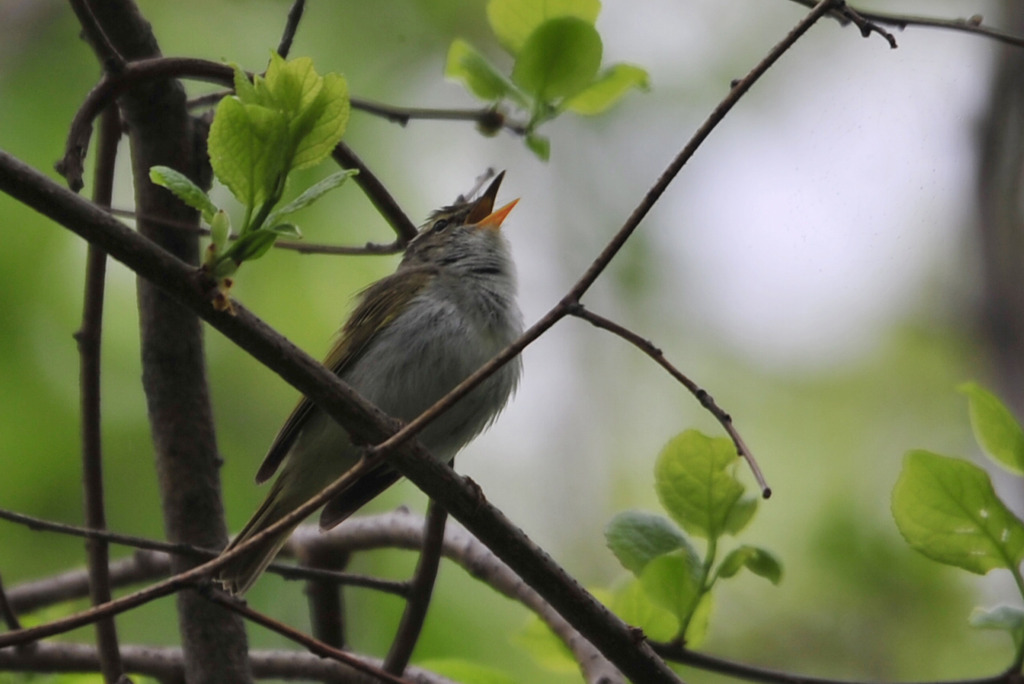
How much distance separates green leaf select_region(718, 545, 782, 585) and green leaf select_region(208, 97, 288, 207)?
111cm

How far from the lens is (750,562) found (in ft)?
6.87

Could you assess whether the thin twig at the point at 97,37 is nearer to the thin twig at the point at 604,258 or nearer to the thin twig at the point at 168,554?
the thin twig at the point at 168,554

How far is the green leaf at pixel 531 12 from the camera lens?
91.2 inches

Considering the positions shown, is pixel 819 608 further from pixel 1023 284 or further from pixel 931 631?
pixel 1023 284

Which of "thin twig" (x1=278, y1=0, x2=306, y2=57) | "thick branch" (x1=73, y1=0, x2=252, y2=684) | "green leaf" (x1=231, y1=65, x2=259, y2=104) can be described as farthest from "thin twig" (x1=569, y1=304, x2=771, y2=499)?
"thick branch" (x1=73, y1=0, x2=252, y2=684)

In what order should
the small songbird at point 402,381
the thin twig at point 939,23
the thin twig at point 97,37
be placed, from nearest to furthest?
the thin twig at point 939,23, the thin twig at point 97,37, the small songbird at point 402,381

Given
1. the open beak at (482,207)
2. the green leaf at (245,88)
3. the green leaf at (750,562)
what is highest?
the open beak at (482,207)

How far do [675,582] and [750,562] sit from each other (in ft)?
0.49

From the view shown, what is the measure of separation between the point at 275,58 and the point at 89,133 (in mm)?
736

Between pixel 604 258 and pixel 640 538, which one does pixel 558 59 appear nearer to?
pixel 604 258

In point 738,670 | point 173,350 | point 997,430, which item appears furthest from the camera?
point 173,350

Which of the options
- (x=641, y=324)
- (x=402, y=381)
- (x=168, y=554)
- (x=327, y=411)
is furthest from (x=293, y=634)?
(x=641, y=324)

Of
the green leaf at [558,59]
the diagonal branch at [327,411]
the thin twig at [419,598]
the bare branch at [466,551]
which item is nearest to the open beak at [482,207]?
the bare branch at [466,551]

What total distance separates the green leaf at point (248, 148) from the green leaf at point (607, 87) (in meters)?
1.06
